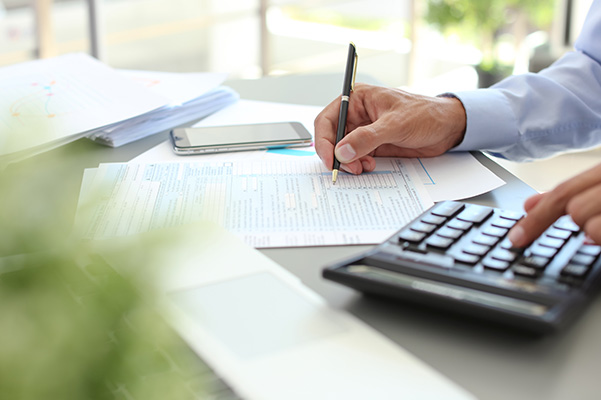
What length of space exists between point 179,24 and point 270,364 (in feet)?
10.7

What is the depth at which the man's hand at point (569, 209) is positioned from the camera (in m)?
0.46

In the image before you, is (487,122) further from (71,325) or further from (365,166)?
(71,325)

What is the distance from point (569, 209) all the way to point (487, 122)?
0.35 meters

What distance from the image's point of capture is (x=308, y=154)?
803mm

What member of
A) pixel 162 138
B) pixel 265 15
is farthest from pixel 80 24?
pixel 162 138

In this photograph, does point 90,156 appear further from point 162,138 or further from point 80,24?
point 80,24

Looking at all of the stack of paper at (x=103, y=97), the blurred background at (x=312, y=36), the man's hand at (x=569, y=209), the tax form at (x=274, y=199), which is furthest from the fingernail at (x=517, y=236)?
the blurred background at (x=312, y=36)

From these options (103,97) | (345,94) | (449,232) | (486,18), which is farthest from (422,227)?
(486,18)

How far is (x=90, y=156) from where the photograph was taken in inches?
31.5

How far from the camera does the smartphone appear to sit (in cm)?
→ 81

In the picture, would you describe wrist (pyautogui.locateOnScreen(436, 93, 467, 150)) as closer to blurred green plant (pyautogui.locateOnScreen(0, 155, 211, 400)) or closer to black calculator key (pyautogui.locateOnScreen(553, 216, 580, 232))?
black calculator key (pyautogui.locateOnScreen(553, 216, 580, 232))

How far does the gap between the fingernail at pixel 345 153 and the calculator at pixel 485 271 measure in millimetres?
205

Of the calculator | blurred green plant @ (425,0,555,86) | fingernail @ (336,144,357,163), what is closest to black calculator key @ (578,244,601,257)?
the calculator

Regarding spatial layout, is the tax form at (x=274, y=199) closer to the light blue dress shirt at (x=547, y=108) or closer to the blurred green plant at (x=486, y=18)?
the light blue dress shirt at (x=547, y=108)
